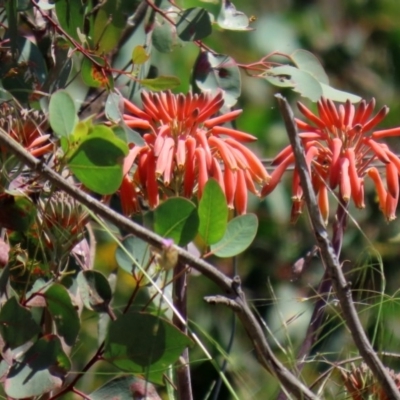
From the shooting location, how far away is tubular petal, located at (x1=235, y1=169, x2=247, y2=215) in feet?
2.98

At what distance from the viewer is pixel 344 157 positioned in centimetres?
93

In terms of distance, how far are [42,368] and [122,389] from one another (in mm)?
74

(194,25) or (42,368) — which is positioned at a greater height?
(194,25)

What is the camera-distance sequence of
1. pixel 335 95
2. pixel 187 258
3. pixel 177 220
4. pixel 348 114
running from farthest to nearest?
pixel 335 95
pixel 348 114
pixel 177 220
pixel 187 258

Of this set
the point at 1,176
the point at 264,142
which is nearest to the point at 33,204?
the point at 1,176

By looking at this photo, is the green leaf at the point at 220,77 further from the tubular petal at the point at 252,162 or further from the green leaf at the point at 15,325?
the green leaf at the point at 15,325

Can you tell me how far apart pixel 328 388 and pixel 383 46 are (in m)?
1.87

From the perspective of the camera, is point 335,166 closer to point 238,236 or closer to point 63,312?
point 238,236

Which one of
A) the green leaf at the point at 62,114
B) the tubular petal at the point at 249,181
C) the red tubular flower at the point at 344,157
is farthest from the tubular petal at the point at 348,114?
the green leaf at the point at 62,114

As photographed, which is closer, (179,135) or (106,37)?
(179,135)

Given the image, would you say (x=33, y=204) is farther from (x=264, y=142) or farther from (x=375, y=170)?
(x=264, y=142)

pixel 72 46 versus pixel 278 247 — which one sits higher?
pixel 72 46

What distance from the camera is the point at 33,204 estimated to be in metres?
0.88

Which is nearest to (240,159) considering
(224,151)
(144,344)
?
(224,151)
